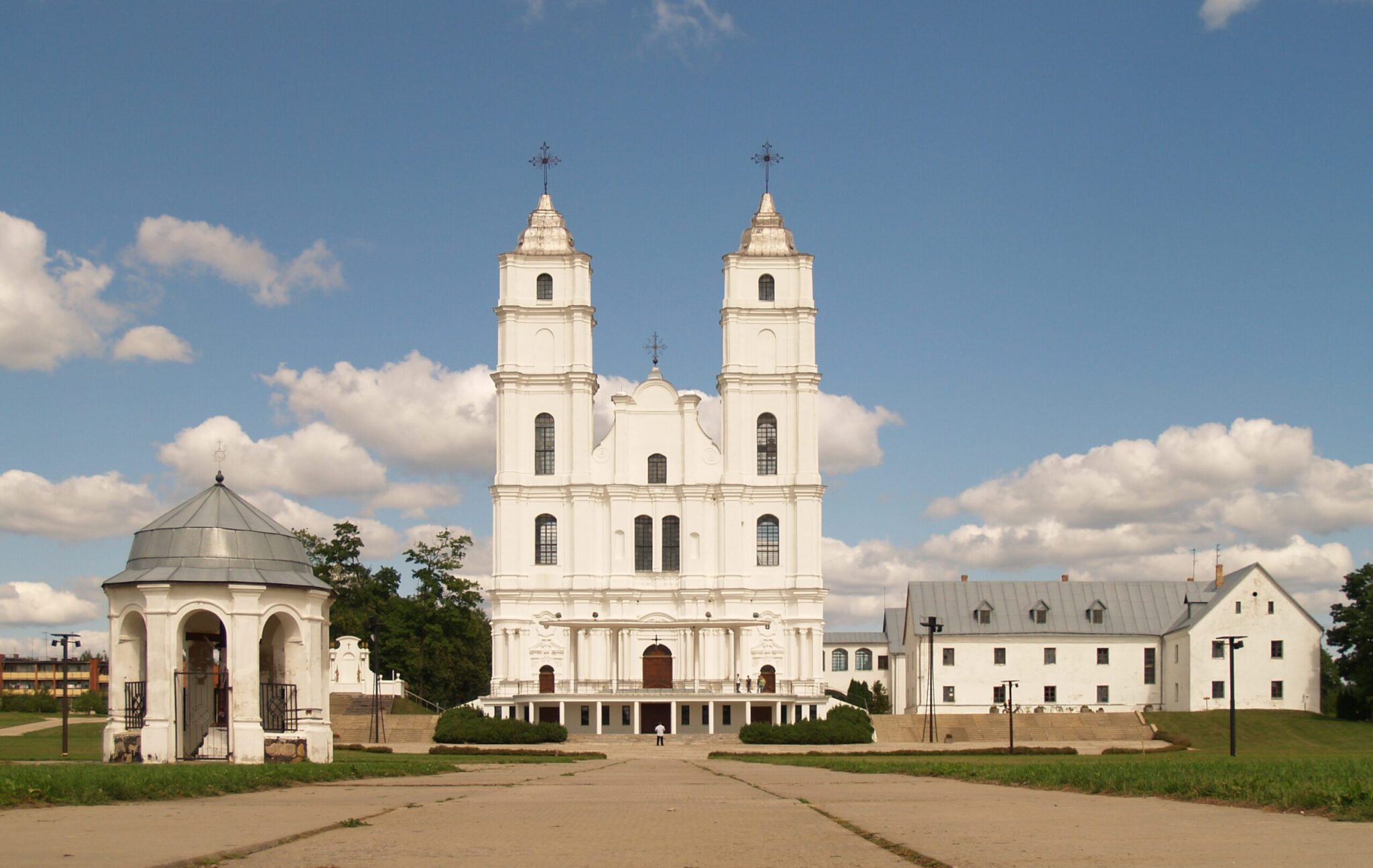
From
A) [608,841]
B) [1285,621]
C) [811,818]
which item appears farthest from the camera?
[1285,621]

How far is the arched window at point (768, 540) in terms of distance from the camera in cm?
7269

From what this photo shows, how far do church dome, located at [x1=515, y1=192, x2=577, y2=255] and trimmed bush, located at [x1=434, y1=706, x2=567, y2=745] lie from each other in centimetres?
2503

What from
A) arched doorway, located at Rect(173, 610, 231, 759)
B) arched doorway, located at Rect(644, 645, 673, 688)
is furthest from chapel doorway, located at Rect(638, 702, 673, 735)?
arched doorway, located at Rect(173, 610, 231, 759)

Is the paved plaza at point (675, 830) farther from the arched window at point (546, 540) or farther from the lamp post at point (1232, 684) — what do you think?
the arched window at point (546, 540)

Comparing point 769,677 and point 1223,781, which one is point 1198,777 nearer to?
point 1223,781

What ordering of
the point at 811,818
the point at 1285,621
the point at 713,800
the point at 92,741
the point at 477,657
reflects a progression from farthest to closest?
the point at 477,657
the point at 1285,621
the point at 92,741
the point at 713,800
the point at 811,818

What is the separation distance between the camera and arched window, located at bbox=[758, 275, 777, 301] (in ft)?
242

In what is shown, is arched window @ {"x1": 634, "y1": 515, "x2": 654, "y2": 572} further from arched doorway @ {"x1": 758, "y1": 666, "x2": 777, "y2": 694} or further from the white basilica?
arched doorway @ {"x1": 758, "y1": 666, "x2": 777, "y2": 694}

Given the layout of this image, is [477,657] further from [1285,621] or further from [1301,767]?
[1301,767]

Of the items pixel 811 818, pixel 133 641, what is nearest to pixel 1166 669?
pixel 133 641

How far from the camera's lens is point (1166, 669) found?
7706cm

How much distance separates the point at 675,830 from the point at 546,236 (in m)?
62.0

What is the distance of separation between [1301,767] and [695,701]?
151 feet

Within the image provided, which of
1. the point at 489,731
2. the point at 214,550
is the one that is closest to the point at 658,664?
the point at 489,731
